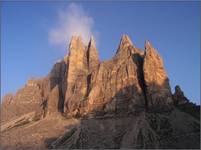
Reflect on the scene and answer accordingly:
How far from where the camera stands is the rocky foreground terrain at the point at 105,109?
107m

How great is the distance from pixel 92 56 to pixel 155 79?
36965mm

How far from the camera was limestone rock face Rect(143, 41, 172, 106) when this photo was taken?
121 metres

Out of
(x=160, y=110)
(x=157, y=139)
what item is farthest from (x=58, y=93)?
(x=157, y=139)

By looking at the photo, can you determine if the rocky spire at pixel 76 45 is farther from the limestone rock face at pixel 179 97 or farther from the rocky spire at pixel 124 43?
the limestone rock face at pixel 179 97

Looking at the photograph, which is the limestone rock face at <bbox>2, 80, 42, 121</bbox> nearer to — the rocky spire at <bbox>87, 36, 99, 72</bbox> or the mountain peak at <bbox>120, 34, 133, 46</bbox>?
the rocky spire at <bbox>87, 36, 99, 72</bbox>

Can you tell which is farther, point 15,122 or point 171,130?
point 15,122

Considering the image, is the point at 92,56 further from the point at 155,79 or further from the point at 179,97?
the point at 179,97

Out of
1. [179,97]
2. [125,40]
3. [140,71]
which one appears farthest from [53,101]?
[179,97]

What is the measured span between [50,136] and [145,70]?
35413 mm

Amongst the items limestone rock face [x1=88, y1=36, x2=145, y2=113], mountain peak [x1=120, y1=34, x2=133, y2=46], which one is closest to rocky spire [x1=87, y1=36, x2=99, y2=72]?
limestone rock face [x1=88, y1=36, x2=145, y2=113]

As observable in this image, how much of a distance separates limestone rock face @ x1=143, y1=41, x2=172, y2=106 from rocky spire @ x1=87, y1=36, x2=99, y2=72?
25.3 meters

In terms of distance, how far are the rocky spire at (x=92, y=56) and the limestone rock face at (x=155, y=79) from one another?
25.3 metres

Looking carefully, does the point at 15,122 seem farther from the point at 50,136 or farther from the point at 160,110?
the point at 160,110

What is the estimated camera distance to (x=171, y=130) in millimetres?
108500
